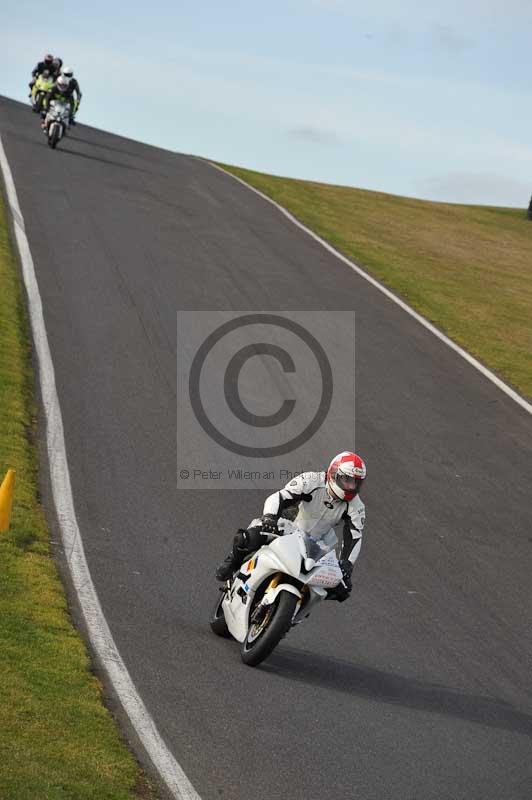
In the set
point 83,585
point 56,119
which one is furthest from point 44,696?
point 56,119

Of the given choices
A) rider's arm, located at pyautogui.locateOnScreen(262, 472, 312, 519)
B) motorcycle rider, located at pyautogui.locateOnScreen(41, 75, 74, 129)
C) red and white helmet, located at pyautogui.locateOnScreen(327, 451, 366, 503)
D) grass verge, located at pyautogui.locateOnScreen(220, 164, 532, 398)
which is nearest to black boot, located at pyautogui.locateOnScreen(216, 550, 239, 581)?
rider's arm, located at pyautogui.locateOnScreen(262, 472, 312, 519)

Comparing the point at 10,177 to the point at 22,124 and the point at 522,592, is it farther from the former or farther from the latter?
the point at 522,592

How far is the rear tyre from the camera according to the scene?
9961 millimetres

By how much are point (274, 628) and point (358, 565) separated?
348 centimetres

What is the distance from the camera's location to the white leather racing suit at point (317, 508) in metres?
9.96

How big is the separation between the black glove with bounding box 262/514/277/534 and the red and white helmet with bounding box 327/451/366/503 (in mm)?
536

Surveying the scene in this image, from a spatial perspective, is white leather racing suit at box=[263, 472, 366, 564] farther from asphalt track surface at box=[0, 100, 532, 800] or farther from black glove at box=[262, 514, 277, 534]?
asphalt track surface at box=[0, 100, 532, 800]

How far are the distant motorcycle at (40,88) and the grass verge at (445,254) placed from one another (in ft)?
23.4

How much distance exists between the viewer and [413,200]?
165 ft

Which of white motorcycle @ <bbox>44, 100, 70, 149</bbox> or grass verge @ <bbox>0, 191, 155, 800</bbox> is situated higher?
white motorcycle @ <bbox>44, 100, 70, 149</bbox>

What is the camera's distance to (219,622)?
32.8 feet

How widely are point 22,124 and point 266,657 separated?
31494 millimetres

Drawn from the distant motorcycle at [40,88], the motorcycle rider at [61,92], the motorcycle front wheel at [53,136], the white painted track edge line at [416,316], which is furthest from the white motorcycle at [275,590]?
the distant motorcycle at [40,88]

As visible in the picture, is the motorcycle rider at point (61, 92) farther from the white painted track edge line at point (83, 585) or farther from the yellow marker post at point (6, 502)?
the yellow marker post at point (6, 502)
